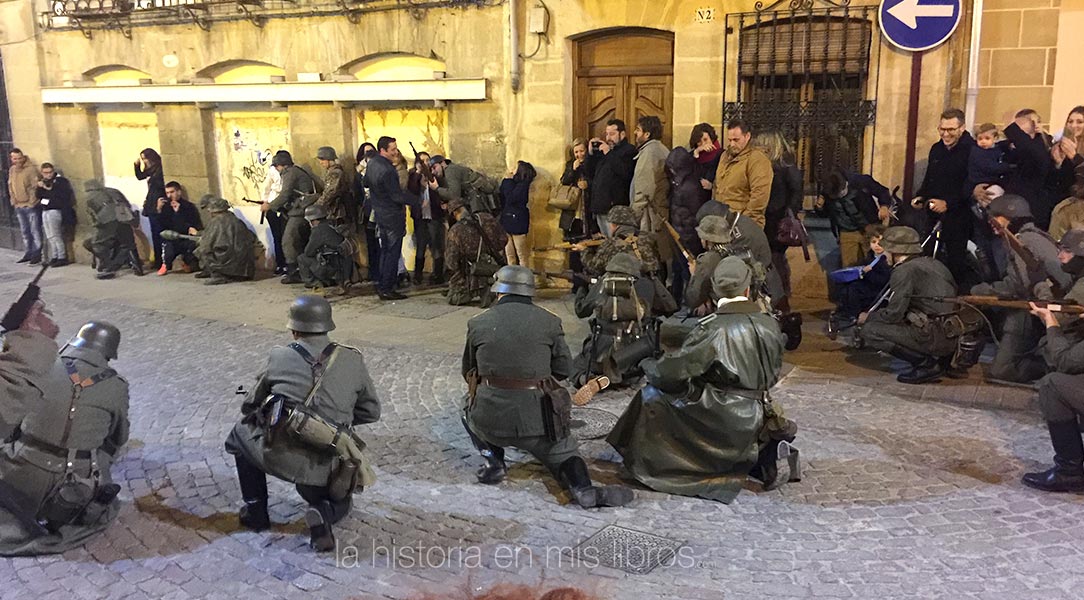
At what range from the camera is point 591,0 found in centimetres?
1048

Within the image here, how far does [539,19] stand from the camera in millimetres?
10750

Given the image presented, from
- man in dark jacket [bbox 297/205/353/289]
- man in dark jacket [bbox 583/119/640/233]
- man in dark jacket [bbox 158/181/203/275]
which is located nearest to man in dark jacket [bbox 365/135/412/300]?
man in dark jacket [bbox 297/205/353/289]

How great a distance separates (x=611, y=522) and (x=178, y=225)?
10208 millimetres

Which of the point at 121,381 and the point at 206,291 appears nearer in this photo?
the point at 121,381

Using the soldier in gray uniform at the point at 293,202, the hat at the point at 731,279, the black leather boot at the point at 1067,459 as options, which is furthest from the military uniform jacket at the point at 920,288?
the soldier in gray uniform at the point at 293,202

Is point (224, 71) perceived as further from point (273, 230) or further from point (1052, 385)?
point (1052, 385)

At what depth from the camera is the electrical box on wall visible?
1074cm

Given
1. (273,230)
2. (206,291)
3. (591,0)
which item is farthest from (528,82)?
(206,291)

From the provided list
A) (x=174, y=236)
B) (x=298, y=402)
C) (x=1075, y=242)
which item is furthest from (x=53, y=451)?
(x=174, y=236)

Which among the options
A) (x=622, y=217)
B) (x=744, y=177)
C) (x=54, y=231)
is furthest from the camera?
(x=54, y=231)

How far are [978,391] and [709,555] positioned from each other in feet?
11.8

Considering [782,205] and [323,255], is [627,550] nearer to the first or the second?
[782,205]

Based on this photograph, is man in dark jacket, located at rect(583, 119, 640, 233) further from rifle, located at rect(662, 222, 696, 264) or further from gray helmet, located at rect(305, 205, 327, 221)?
gray helmet, located at rect(305, 205, 327, 221)

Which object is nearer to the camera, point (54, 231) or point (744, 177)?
point (744, 177)
